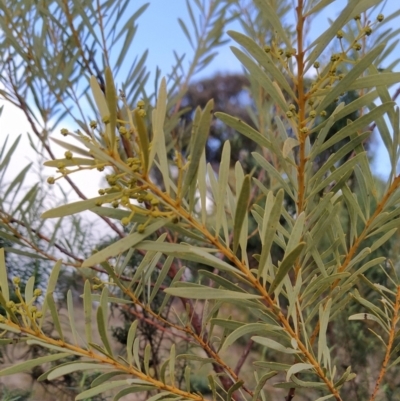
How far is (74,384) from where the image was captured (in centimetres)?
51

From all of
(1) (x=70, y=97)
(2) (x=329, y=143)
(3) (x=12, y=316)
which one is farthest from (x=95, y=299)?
(1) (x=70, y=97)

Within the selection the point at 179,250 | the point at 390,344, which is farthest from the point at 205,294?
the point at 390,344

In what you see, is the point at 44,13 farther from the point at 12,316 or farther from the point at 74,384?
the point at 74,384

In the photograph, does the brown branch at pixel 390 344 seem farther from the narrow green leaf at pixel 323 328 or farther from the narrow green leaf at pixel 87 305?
the narrow green leaf at pixel 87 305

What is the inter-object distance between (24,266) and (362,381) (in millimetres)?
482

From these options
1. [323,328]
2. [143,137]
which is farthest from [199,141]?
[323,328]

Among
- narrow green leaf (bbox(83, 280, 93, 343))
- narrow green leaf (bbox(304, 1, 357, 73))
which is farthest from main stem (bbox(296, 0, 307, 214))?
narrow green leaf (bbox(83, 280, 93, 343))

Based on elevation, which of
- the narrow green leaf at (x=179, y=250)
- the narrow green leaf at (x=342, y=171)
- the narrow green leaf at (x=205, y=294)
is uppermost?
the narrow green leaf at (x=342, y=171)

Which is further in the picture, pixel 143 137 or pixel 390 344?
pixel 390 344

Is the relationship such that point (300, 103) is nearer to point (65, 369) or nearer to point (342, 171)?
point (342, 171)

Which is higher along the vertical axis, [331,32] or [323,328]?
[331,32]

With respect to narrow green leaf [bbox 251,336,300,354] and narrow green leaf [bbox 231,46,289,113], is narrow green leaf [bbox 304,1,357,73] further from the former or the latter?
narrow green leaf [bbox 251,336,300,354]

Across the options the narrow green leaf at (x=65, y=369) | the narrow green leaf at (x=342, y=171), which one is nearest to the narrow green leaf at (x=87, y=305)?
the narrow green leaf at (x=65, y=369)

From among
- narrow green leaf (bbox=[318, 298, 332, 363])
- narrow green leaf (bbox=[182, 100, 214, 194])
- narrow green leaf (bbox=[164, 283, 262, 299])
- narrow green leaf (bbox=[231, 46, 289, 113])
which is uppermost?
narrow green leaf (bbox=[231, 46, 289, 113])
